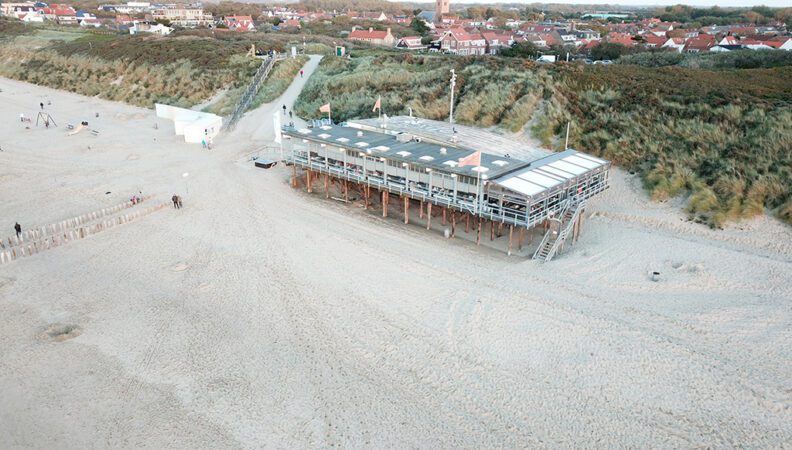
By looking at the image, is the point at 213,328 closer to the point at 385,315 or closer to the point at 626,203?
the point at 385,315

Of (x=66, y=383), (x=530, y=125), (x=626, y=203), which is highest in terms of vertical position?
(x=530, y=125)

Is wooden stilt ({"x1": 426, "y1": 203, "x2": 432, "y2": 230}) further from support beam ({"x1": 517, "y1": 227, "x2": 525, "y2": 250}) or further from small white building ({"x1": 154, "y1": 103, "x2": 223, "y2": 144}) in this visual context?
small white building ({"x1": 154, "y1": 103, "x2": 223, "y2": 144})

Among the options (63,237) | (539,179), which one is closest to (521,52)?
(539,179)

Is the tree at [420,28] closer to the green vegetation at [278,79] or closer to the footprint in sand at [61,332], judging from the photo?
the green vegetation at [278,79]

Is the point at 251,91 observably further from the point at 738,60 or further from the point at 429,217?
the point at 738,60

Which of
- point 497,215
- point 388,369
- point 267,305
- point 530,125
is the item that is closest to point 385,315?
point 388,369

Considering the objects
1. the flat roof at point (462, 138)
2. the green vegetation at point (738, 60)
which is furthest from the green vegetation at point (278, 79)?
the green vegetation at point (738, 60)
